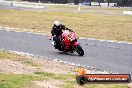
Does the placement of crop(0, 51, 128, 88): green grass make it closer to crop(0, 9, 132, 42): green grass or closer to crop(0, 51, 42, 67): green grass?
crop(0, 51, 42, 67): green grass

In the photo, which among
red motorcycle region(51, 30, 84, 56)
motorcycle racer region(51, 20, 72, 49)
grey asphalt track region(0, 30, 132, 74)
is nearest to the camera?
grey asphalt track region(0, 30, 132, 74)

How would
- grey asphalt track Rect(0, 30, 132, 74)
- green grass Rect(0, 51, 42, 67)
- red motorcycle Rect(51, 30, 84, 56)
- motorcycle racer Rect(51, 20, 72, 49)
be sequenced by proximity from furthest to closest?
1. motorcycle racer Rect(51, 20, 72, 49)
2. red motorcycle Rect(51, 30, 84, 56)
3. grey asphalt track Rect(0, 30, 132, 74)
4. green grass Rect(0, 51, 42, 67)

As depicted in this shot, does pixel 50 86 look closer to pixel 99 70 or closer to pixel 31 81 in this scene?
pixel 31 81

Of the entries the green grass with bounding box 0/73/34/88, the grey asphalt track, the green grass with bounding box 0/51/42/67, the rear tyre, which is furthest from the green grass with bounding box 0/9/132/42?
the rear tyre

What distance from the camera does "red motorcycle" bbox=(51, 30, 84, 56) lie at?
16.6m

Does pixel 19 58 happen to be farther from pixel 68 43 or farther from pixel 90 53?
pixel 90 53

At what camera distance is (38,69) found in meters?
12.2

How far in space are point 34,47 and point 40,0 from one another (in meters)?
109

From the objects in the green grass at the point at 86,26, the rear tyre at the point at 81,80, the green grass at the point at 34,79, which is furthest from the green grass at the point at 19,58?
the green grass at the point at 86,26

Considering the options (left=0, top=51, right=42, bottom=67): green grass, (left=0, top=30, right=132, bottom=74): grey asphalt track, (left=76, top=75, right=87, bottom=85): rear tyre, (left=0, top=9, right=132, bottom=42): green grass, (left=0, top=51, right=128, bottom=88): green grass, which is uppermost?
(left=76, top=75, right=87, bottom=85): rear tyre

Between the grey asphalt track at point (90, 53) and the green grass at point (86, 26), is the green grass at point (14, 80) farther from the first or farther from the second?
the green grass at point (86, 26)

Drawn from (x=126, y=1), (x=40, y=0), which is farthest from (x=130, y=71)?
(x=40, y=0)

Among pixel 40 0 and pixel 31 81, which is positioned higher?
pixel 31 81

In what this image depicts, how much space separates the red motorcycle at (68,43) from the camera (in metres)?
16.6
